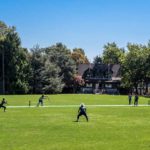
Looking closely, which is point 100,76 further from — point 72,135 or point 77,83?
point 72,135

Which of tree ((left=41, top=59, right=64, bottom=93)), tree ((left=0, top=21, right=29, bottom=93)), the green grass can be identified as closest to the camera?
the green grass

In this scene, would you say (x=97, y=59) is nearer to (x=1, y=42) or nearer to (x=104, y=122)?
(x=1, y=42)

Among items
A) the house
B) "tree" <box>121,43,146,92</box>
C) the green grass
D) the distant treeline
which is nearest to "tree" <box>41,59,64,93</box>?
the distant treeline

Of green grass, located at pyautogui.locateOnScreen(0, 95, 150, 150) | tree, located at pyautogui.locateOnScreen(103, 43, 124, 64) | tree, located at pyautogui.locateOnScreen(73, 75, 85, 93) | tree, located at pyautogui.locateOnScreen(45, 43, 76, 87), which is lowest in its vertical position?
green grass, located at pyautogui.locateOnScreen(0, 95, 150, 150)

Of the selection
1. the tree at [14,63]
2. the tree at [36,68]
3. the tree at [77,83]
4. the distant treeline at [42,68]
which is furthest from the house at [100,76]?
the tree at [14,63]

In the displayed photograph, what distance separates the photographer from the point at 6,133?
26.5 metres

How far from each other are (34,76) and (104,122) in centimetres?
7040

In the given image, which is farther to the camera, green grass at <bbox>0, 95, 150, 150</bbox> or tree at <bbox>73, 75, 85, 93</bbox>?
tree at <bbox>73, 75, 85, 93</bbox>

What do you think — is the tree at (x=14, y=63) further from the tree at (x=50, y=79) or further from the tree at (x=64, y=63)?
the tree at (x=64, y=63)

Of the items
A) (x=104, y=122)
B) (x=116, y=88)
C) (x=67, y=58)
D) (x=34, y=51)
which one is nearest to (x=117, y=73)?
(x=116, y=88)

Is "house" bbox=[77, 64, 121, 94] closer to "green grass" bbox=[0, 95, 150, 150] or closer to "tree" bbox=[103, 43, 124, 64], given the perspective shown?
"tree" bbox=[103, 43, 124, 64]

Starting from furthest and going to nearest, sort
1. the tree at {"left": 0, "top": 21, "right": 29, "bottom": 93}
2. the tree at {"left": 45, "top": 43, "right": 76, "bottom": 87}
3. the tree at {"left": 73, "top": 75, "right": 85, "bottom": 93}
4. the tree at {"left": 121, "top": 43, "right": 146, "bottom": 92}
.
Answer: the tree at {"left": 73, "top": 75, "right": 85, "bottom": 93}
the tree at {"left": 45, "top": 43, "right": 76, "bottom": 87}
the tree at {"left": 121, "top": 43, "right": 146, "bottom": 92}
the tree at {"left": 0, "top": 21, "right": 29, "bottom": 93}

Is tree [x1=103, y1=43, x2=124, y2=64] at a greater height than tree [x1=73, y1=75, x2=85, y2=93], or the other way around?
tree [x1=103, y1=43, x2=124, y2=64]

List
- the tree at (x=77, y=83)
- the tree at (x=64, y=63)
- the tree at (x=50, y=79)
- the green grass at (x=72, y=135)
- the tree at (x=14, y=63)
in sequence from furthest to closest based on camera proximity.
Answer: the tree at (x=77, y=83) → the tree at (x=64, y=63) → the tree at (x=50, y=79) → the tree at (x=14, y=63) → the green grass at (x=72, y=135)
